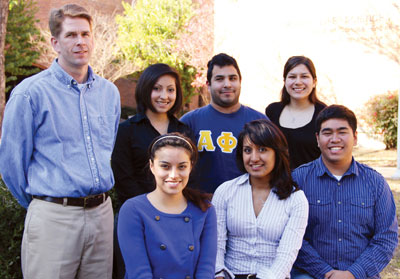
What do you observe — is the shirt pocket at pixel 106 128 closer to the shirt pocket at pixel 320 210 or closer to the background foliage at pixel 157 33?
the shirt pocket at pixel 320 210

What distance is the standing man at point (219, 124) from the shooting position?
3660mm

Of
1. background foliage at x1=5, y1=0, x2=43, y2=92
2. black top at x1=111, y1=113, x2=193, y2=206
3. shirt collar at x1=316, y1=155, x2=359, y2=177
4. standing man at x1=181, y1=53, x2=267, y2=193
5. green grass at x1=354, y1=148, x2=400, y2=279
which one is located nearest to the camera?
shirt collar at x1=316, y1=155, x2=359, y2=177

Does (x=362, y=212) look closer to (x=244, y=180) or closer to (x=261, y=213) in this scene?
(x=261, y=213)

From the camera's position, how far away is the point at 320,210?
3191mm

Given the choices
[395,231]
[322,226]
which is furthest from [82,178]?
[395,231]

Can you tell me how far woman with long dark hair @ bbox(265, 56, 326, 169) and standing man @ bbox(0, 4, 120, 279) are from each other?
1.89m

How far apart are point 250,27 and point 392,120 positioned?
5.89m

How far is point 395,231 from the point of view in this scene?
311cm

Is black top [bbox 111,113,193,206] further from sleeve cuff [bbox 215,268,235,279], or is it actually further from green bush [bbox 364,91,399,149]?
green bush [bbox 364,91,399,149]

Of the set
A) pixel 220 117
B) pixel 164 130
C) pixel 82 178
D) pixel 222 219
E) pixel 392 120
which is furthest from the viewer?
pixel 392 120

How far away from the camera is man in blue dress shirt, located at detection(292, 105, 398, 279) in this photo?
308 centimetres

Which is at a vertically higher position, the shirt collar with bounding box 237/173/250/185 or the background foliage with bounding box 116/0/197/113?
the background foliage with bounding box 116/0/197/113

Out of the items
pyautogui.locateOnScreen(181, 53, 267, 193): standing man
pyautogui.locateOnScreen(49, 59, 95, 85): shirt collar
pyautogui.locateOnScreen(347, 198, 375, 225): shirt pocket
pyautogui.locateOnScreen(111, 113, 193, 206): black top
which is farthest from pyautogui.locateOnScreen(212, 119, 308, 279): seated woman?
pyautogui.locateOnScreen(49, 59, 95, 85): shirt collar

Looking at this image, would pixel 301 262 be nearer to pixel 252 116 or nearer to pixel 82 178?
pixel 252 116
